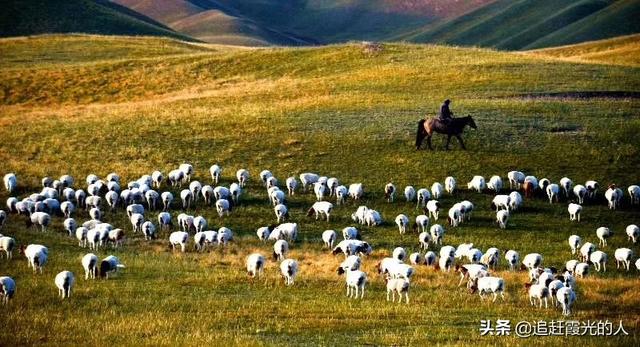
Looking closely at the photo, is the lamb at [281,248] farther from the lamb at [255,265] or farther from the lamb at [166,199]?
the lamb at [166,199]

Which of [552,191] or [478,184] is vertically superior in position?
[478,184]

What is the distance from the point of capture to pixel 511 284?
2672 cm

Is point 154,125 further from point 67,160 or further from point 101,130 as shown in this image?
point 67,160

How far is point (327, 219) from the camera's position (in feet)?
125


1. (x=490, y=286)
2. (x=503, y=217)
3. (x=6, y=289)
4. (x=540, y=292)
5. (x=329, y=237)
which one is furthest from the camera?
(x=503, y=217)

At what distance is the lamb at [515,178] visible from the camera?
4191 centimetres

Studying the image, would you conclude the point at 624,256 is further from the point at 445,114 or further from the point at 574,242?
the point at 445,114

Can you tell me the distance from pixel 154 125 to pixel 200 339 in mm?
39073

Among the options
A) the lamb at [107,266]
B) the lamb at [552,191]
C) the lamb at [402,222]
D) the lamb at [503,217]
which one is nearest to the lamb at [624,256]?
the lamb at [503,217]

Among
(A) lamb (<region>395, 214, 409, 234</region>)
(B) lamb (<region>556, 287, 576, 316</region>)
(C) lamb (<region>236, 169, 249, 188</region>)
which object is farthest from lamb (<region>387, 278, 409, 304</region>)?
(C) lamb (<region>236, 169, 249, 188</region>)

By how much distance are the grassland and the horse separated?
119 centimetres

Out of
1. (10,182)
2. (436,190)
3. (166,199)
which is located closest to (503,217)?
(436,190)

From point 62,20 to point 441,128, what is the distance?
133896 millimetres

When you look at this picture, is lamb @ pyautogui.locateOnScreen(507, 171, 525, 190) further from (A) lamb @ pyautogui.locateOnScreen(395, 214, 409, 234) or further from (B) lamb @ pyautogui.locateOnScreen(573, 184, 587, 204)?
(A) lamb @ pyautogui.locateOnScreen(395, 214, 409, 234)
